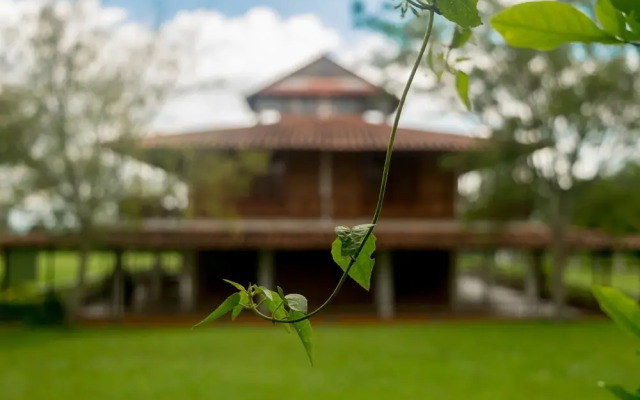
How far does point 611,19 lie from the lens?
1.17 feet

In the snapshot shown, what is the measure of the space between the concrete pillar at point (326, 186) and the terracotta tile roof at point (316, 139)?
40 centimetres

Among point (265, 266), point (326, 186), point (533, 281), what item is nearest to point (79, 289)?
point (265, 266)

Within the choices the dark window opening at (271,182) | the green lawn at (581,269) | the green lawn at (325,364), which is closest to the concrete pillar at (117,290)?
the green lawn at (325,364)

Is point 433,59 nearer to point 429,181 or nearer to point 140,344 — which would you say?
point 140,344

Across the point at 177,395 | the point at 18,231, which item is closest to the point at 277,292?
the point at 177,395

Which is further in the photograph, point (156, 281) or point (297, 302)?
point (156, 281)

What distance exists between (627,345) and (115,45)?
9437 millimetres

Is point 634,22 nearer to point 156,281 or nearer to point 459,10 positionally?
point 459,10

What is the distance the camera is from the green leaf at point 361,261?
0.95ft

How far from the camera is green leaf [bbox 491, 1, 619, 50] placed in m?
0.36

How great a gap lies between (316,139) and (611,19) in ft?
43.3

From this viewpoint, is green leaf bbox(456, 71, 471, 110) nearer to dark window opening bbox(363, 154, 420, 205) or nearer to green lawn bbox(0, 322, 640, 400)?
green lawn bbox(0, 322, 640, 400)

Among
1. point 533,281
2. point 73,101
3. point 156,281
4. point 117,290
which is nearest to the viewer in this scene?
point 73,101

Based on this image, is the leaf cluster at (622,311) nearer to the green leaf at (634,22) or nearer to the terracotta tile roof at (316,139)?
the green leaf at (634,22)
